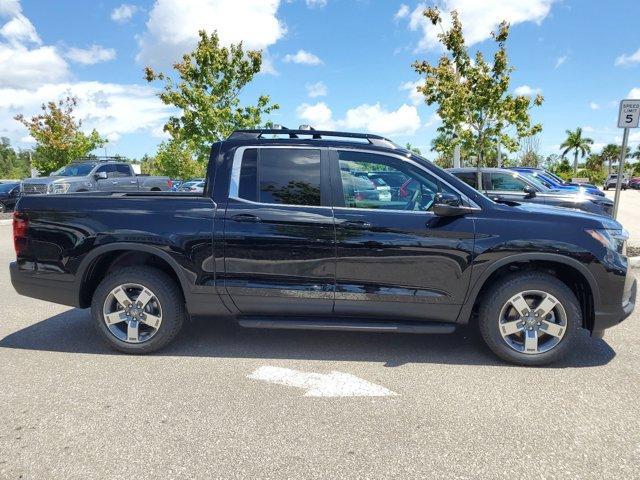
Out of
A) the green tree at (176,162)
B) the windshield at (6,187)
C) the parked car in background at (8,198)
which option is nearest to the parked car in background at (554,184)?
the parked car in background at (8,198)

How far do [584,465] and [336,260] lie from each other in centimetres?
209

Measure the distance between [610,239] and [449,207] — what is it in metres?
1.36

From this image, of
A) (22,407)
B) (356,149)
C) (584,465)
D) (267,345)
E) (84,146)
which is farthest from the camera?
(84,146)

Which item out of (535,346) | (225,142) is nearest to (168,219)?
(225,142)

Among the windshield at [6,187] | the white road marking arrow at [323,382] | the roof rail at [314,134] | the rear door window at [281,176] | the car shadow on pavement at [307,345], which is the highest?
the roof rail at [314,134]

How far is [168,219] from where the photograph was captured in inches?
151

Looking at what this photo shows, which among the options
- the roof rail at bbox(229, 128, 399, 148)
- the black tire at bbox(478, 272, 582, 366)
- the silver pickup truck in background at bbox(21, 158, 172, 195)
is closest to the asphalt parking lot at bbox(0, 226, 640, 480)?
the black tire at bbox(478, 272, 582, 366)

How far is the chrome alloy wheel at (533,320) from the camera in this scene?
3693mm

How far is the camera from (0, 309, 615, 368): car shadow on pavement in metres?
3.99

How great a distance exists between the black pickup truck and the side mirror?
0.02 metres

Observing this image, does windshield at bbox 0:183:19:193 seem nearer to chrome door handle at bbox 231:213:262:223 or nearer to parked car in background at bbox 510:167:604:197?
parked car in background at bbox 510:167:604:197

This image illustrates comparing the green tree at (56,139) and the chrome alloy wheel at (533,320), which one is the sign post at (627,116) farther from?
the green tree at (56,139)

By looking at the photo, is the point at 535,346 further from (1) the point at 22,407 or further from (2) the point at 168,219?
(1) the point at 22,407

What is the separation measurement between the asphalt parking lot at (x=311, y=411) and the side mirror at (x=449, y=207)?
1.28 m
